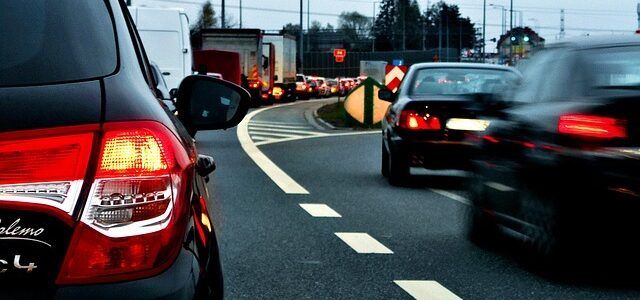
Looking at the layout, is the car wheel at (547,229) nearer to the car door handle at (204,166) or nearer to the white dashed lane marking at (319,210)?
the car door handle at (204,166)

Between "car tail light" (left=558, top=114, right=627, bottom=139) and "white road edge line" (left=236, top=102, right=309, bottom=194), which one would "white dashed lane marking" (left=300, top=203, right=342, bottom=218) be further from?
"car tail light" (left=558, top=114, right=627, bottom=139)

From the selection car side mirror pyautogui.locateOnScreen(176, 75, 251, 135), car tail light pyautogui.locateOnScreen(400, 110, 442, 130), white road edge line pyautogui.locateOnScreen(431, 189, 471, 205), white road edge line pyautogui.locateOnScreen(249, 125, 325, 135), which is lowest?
white road edge line pyautogui.locateOnScreen(249, 125, 325, 135)

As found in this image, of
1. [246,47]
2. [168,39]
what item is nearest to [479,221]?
[168,39]

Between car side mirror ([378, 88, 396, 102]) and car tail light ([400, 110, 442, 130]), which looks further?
car side mirror ([378, 88, 396, 102])

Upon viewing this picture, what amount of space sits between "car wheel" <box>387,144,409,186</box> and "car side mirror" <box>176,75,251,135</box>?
9.79m

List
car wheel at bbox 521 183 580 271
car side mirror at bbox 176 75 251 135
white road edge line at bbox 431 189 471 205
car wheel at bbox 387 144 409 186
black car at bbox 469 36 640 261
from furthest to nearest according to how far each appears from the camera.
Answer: car wheel at bbox 387 144 409 186, white road edge line at bbox 431 189 471 205, car wheel at bbox 521 183 580 271, black car at bbox 469 36 640 261, car side mirror at bbox 176 75 251 135

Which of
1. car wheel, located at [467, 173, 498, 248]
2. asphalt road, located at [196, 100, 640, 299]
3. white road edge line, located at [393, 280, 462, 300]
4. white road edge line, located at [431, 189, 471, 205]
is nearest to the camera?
white road edge line, located at [393, 280, 462, 300]

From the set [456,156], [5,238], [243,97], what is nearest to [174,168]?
[5,238]

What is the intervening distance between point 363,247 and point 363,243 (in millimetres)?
227

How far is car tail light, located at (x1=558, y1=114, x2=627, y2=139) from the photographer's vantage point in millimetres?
7098

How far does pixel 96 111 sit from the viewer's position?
2.78 m

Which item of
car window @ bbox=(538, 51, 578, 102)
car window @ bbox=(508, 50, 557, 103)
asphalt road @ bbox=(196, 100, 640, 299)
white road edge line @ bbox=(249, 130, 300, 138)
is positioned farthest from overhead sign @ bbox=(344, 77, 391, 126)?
car window @ bbox=(538, 51, 578, 102)

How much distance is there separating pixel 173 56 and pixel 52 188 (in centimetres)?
2619

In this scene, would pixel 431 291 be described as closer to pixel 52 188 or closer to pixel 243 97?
pixel 243 97
